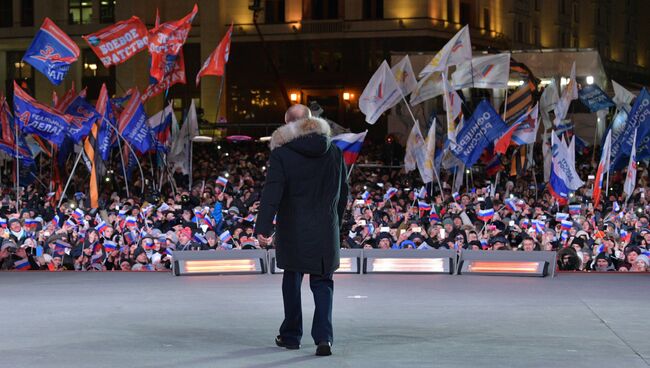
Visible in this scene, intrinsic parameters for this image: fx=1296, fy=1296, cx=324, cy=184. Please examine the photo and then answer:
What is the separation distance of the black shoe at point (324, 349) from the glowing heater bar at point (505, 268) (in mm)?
5320

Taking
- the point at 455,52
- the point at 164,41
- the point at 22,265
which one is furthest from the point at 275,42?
the point at 22,265

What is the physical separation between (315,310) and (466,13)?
213 feet

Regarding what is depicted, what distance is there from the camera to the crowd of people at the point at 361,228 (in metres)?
17.4

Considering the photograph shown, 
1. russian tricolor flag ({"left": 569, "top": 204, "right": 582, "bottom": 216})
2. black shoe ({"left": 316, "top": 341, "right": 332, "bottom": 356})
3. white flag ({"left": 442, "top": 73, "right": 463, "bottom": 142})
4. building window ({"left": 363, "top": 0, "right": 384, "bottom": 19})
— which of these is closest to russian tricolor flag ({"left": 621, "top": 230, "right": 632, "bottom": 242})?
russian tricolor flag ({"left": 569, "top": 204, "right": 582, "bottom": 216})

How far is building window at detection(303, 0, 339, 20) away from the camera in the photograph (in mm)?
69438

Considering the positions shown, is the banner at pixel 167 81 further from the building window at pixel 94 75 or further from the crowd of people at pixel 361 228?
the building window at pixel 94 75

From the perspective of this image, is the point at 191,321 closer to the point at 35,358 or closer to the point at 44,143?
the point at 35,358

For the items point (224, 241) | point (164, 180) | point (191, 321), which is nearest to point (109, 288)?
point (191, 321)

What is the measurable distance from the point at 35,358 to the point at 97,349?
19.1 inches

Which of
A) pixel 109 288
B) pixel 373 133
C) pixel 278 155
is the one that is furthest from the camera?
pixel 373 133

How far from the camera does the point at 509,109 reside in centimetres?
3005

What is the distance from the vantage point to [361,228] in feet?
65.9

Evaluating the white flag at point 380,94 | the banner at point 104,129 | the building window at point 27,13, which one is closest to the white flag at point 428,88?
the white flag at point 380,94

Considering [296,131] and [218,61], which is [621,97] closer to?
[218,61]
